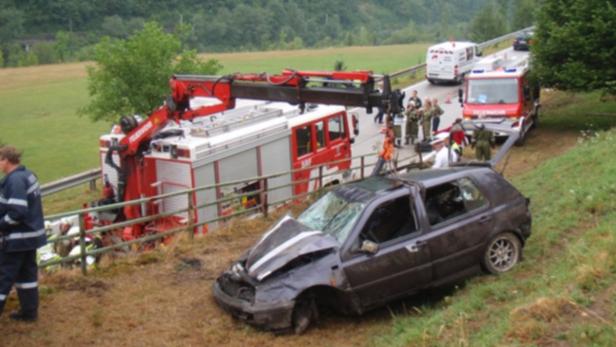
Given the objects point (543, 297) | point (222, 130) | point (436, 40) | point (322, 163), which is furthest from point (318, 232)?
point (436, 40)

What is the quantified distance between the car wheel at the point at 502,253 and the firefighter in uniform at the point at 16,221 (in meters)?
5.15

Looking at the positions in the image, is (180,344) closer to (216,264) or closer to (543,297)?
(216,264)

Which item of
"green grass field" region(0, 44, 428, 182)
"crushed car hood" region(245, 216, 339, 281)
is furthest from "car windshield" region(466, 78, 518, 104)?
"green grass field" region(0, 44, 428, 182)

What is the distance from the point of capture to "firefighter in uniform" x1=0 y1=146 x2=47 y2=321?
7.15 m

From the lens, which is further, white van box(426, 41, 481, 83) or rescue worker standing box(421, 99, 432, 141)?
white van box(426, 41, 481, 83)

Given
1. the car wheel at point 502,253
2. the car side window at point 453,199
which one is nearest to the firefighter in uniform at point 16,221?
the car side window at point 453,199

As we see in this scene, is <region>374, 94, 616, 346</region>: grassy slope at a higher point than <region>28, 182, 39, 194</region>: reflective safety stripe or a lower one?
lower

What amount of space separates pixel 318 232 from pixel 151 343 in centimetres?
222

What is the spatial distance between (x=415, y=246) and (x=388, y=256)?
1.23 ft

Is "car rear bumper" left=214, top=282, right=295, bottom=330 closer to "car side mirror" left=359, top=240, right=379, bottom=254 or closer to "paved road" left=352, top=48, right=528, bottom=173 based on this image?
"car side mirror" left=359, top=240, right=379, bottom=254

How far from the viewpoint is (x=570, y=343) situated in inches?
238

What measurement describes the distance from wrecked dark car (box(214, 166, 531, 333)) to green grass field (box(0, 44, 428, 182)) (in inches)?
974

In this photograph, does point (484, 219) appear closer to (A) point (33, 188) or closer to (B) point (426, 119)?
(A) point (33, 188)

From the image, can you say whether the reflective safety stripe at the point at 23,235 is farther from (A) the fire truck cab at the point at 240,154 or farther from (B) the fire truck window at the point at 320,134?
(B) the fire truck window at the point at 320,134
